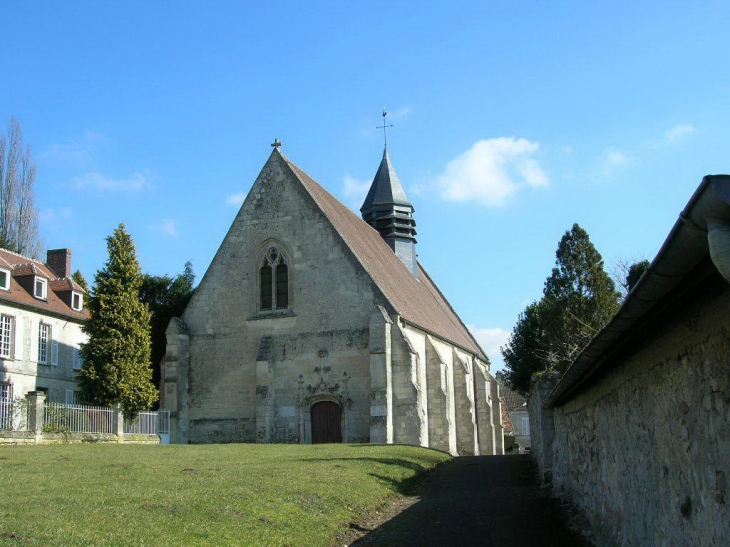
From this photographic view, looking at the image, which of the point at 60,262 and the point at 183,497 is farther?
the point at 60,262

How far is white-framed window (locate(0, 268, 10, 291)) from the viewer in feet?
104

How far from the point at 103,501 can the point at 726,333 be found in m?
7.28

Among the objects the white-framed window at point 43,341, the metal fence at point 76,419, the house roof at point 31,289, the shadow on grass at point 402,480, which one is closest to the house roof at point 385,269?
the shadow on grass at point 402,480

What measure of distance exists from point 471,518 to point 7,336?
1020 inches

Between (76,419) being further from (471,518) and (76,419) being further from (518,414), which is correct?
(518,414)

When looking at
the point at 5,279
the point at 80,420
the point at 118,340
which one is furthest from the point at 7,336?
the point at 80,420

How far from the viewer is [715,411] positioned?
4.56 m

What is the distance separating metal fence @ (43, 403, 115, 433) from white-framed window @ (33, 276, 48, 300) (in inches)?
421

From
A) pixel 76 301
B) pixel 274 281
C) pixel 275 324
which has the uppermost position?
pixel 76 301

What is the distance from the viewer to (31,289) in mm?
33938

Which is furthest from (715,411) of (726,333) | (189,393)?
(189,393)

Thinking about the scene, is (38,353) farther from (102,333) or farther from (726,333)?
(726,333)

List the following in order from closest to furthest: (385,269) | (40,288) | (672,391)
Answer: (672,391), (385,269), (40,288)

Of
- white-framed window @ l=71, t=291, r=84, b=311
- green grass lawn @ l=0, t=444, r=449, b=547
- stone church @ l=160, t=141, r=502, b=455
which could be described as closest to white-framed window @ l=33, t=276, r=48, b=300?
white-framed window @ l=71, t=291, r=84, b=311
